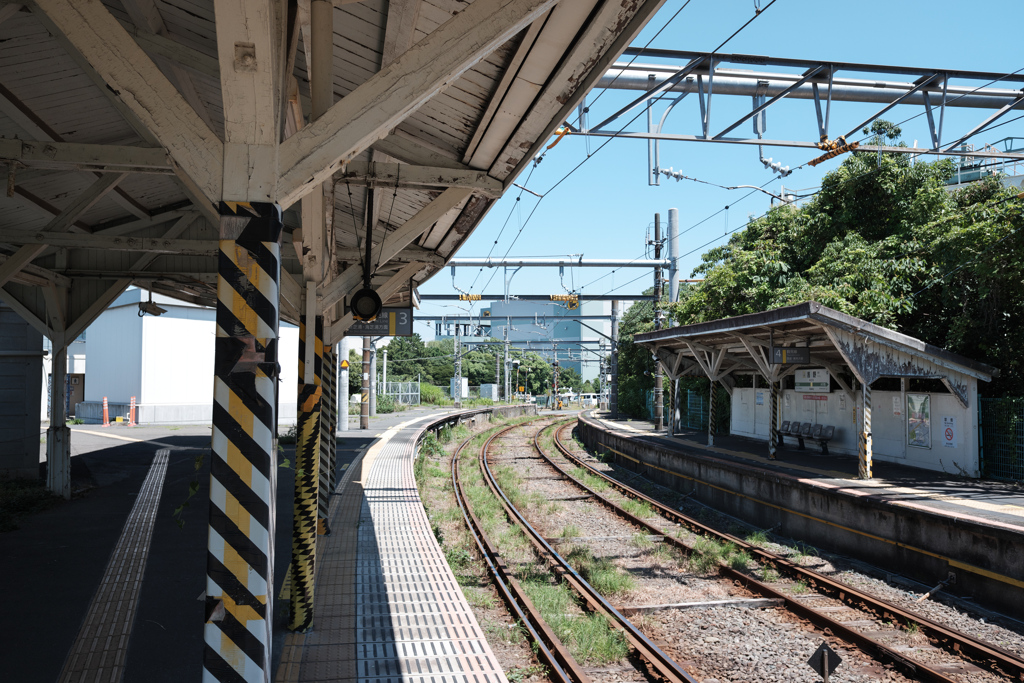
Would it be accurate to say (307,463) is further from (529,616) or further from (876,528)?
(876,528)

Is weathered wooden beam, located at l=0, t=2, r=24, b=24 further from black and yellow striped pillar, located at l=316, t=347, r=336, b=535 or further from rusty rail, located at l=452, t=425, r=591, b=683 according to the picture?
rusty rail, located at l=452, t=425, r=591, b=683

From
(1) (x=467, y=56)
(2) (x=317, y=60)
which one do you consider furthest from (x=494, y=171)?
(1) (x=467, y=56)

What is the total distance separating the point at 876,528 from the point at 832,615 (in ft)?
9.04

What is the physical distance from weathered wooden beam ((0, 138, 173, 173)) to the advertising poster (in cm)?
1301

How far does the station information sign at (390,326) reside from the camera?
11370mm

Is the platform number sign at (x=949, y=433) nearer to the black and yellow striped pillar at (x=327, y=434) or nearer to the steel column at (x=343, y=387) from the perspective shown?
the black and yellow striped pillar at (x=327, y=434)

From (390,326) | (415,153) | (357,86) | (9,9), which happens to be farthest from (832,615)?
(9,9)

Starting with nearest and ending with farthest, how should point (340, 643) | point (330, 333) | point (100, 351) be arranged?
point (340, 643), point (330, 333), point (100, 351)

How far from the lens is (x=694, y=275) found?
26906mm

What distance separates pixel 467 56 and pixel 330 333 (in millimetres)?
5892

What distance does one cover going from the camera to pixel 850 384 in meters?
15.3

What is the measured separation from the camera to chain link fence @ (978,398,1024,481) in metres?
11.2

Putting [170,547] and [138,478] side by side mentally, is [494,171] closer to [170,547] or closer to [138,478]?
[170,547]

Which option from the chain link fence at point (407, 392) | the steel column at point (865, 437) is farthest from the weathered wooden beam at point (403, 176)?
the chain link fence at point (407, 392)
